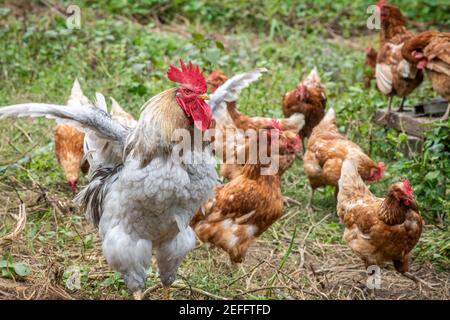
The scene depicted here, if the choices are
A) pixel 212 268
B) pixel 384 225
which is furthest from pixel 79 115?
pixel 384 225

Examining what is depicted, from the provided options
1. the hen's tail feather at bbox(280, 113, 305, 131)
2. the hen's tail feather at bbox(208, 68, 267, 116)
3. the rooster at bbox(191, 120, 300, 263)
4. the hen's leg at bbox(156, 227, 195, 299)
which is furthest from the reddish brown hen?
the hen's leg at bbox(156, 227, 195, 299)

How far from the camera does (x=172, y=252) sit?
184 inches

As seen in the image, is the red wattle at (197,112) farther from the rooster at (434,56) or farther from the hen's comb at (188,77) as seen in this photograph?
the rooster at (434,56)

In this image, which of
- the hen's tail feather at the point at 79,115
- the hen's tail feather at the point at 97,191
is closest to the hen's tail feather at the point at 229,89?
the hen's tail feather at the point at 79,115

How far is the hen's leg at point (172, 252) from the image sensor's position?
4.68 meters

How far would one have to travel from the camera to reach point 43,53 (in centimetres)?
927

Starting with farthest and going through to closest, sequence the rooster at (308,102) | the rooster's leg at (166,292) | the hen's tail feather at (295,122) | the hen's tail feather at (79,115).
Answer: the rooster at (308,102) → the hen's tail feather at (295,122) → the rooster's leg at (166,292) → the hen's tail feather at (79,115)

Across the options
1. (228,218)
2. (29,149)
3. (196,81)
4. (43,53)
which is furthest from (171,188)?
(43,53)

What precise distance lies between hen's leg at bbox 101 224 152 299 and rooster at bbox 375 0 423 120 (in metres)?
3.96

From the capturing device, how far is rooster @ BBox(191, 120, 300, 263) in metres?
5.55

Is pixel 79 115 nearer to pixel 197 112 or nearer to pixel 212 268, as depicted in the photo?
pixel 197 112

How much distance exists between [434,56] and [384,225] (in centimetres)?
223

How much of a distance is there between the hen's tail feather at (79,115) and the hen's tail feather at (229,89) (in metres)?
0.82
